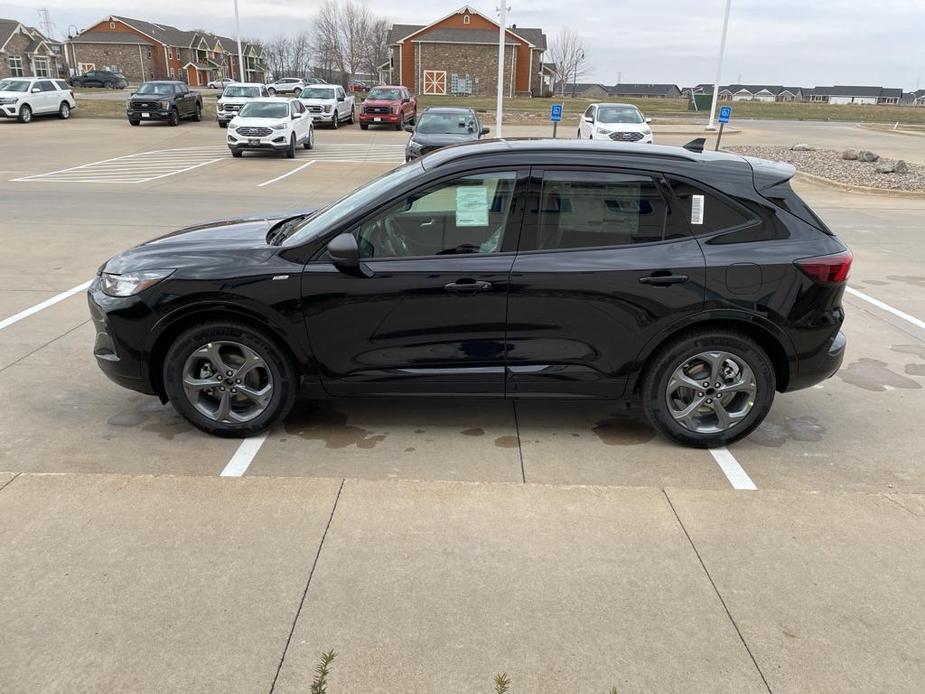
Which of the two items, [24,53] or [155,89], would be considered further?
[24,53]

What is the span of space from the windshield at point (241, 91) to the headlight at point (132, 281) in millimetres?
28795

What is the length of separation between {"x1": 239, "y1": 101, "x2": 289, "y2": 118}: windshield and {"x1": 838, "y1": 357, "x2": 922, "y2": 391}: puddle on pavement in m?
18.7

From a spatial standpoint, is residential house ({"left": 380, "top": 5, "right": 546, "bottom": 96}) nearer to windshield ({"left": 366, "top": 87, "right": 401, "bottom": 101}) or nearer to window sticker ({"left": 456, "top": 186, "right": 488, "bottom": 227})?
windshield ({"left": 366, "top": 87, "right": 401, "bottom": 101})

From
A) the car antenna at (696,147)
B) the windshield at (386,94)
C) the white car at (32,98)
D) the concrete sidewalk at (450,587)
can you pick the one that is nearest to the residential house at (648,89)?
the windshield at (386,94)

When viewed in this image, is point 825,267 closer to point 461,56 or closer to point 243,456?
point 243,456

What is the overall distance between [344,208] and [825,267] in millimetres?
2800

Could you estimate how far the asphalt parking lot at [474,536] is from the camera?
255 cm

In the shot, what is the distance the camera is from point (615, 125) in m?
21.0

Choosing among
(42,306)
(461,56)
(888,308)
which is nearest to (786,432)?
(888,308)

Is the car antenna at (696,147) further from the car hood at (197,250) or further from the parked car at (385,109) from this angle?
the parked car at (385,109)

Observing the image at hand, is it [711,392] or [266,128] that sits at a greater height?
[266,128]

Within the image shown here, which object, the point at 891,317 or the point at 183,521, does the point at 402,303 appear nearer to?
the point at 183,521

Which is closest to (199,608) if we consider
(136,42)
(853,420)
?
(853,420)

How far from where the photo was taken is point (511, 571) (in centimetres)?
303
